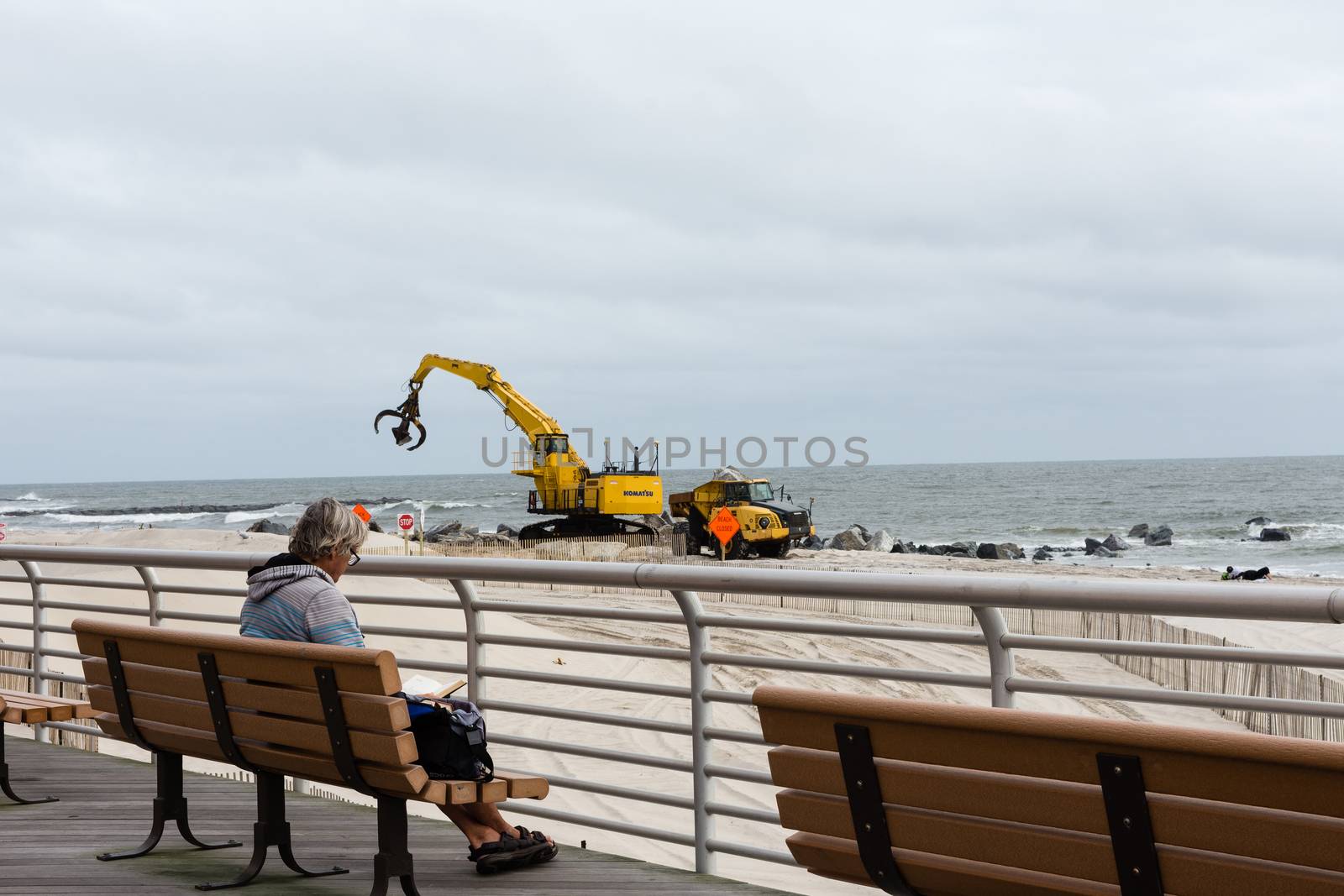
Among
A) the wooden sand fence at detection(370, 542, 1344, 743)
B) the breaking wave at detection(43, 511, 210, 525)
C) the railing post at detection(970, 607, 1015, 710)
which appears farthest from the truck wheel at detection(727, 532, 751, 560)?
the breaking wave at detection(43, 511, 210, 525)

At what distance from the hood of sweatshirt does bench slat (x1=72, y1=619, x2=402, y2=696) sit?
0.67 ft

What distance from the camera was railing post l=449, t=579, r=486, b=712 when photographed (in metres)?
4.89

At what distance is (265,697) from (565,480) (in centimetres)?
3321

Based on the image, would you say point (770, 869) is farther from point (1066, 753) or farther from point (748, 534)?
point (748, 534)

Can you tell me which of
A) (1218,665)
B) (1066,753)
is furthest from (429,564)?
(1218,665)

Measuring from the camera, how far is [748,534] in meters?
35.5

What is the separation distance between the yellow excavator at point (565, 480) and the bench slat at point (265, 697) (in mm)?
30875

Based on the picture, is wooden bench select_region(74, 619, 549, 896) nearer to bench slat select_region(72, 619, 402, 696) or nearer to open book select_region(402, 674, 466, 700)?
bench slat select_region(72, 619, 402, 696)

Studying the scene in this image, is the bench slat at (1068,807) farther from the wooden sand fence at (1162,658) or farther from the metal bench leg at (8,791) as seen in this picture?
the metal bench leg at (8,791)

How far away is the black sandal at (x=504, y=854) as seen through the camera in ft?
14.2

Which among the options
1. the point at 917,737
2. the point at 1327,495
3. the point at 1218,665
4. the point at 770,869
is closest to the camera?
the point at 917,737

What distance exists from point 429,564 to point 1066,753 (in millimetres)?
2928

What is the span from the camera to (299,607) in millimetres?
4098

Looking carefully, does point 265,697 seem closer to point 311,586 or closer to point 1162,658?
point 311,586
